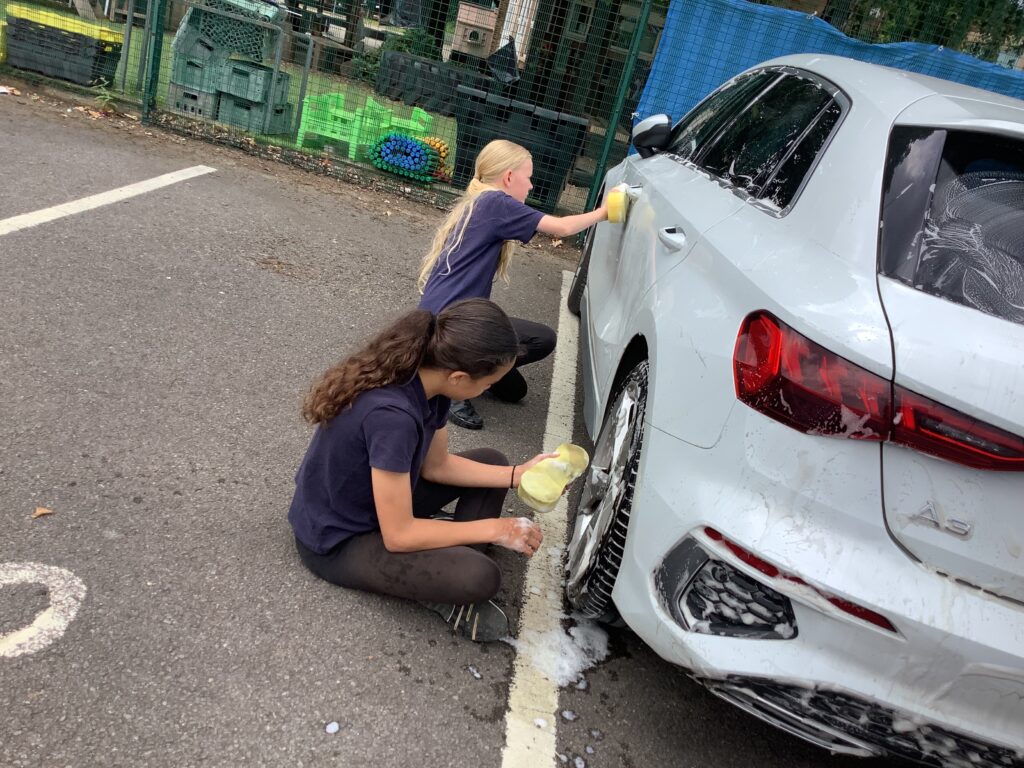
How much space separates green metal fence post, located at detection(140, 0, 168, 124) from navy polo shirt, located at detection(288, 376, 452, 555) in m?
6.58

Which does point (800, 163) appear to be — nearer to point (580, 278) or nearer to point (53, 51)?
point (580, 278)

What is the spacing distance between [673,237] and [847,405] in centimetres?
103

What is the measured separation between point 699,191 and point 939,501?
4.85ft

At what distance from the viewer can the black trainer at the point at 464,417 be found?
378 cm

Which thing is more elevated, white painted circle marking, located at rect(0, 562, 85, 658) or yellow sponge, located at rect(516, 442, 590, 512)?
yellow sponge, located at rect(516, 442, 590, 512)

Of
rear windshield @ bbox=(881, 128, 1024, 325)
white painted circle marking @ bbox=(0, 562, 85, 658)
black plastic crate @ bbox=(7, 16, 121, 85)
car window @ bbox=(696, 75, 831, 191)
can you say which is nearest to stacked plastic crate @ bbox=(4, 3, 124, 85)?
black plastic crate @ bbox=(7, 16, 121, 85)

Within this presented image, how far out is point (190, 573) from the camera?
243 cm

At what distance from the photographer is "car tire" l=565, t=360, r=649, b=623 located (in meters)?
2.25

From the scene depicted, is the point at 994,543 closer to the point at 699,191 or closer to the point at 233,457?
the point at 699,191

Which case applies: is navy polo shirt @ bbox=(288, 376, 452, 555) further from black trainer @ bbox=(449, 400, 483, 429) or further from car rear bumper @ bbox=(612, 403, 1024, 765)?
black trainer @ bbox=(449, 400, 483, 429)

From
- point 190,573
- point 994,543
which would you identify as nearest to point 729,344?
point 994,543

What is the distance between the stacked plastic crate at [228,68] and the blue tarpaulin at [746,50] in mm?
3493

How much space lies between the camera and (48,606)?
2.19m

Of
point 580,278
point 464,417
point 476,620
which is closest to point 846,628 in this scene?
point 476,620
